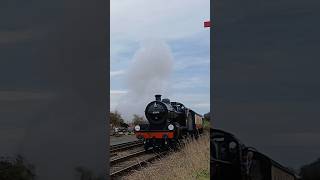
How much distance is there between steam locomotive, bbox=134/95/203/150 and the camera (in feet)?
54.1

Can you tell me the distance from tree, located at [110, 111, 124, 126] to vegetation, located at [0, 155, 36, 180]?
19312mm

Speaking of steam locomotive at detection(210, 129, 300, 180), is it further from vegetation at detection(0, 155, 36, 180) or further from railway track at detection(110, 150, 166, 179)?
railway track at detection(110, 150, 166, 179)

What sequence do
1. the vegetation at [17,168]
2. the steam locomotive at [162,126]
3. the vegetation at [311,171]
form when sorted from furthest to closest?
the steam locomotive at [162,126]
the vegetation at [17,168]
the vegetation at [311,171]

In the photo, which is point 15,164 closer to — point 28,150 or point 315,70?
point 28,150

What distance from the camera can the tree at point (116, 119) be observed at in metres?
24.6

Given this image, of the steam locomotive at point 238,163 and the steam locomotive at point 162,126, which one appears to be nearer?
the steam locomotive at point 238,163

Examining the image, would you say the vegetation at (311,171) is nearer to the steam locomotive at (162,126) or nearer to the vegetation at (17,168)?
the vegetation at (17,168)

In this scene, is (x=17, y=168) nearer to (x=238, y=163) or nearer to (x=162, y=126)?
(x=238, y=163)

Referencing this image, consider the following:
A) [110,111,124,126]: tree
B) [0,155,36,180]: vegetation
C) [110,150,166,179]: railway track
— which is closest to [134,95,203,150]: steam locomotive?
[110,150,166,179]: railway track

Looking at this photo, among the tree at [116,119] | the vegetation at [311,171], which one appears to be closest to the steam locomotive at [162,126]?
the tree at [116,119]

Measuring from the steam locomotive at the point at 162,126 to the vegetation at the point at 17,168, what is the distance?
11.5 m

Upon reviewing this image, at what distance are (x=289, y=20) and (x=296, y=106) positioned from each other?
2.83 ft

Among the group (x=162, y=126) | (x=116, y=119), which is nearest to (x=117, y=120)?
(x=116, y=119)

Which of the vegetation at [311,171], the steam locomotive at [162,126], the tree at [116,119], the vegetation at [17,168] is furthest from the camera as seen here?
the tree at [116,119]
